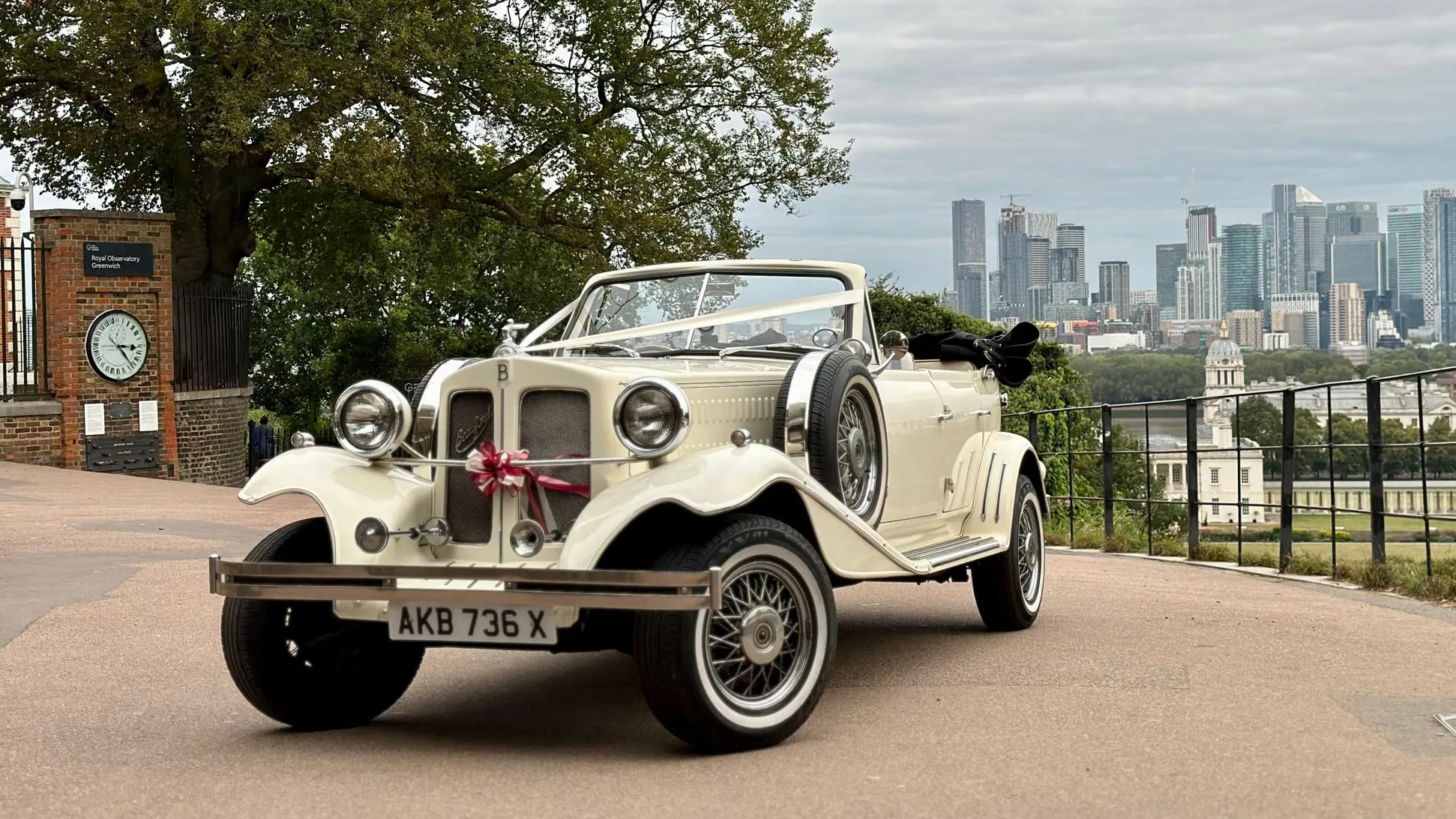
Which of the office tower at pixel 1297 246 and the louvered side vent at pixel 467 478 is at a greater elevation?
the office tower at pixel 1297 246

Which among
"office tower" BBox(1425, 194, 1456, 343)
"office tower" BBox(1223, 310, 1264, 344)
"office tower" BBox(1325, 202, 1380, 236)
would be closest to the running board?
"office tower" BBox(1223, 310, 1264, 344)

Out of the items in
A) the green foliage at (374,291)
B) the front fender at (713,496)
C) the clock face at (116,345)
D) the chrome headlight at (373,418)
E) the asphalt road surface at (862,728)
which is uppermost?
the green foliage at (374,291)

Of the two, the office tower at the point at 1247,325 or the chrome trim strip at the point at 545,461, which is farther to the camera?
the office tower at the point at 1247,325

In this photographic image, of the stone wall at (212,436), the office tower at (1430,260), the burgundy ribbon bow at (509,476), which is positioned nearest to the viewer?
the burgundy ribbon bow at (509,476)

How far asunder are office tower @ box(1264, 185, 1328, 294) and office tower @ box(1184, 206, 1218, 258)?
6.50 metres

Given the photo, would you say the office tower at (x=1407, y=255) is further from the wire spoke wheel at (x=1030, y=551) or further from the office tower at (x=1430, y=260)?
the wire spoke wheel at (x=1030, y=551)

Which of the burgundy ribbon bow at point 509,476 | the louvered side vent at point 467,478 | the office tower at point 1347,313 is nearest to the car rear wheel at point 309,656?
the louvered side vent at point 467,478

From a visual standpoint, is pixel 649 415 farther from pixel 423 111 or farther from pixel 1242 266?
pixel 1242 266

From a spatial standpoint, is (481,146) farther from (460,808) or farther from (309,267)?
(460,808)

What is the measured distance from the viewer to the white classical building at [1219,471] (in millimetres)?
13516

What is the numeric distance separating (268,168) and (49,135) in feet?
11.6

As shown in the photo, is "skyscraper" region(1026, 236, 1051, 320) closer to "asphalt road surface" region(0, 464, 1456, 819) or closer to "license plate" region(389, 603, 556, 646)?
"asphalt road surface" region(0, 464, 1456, 819)

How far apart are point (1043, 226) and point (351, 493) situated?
533 ft

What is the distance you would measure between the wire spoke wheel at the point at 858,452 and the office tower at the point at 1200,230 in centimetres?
16998
